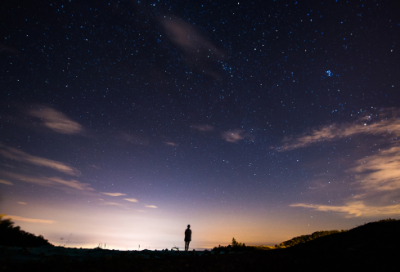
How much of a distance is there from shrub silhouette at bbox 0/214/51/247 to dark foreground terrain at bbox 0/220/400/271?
3.67 metres

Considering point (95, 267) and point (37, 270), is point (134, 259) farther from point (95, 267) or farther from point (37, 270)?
point (37, 270)

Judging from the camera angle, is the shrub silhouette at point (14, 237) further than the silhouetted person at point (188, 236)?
No

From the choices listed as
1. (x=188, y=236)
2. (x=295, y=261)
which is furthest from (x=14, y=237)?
(x=295, y=261)

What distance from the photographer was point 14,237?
434 inches

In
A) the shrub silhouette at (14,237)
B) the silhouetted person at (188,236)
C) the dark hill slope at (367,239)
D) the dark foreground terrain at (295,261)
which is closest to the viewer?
the dark foreground terrain at (295,261)

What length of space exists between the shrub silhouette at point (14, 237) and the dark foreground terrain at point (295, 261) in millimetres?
3667

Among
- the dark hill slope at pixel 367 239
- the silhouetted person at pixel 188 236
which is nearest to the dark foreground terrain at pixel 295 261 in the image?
the dark hill slope at pixel 367 239

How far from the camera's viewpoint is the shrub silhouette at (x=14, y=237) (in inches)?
418

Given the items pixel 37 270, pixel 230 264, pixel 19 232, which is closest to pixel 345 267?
pixel 230 264

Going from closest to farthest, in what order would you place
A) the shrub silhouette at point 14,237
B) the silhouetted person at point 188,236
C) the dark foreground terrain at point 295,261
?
1. the dark foreground terrain at point 295,261
2. the shrub silhouette at point 14,237
3. the silhouetted person at point 188,236

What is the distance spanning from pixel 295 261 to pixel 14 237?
14.0 m

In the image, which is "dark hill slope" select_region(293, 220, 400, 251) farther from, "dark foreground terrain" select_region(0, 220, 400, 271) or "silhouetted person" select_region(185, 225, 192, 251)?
"silhouetted person" select_region(185, 225, 192, 251)

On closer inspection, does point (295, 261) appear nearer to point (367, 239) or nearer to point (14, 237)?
point (367, 239)

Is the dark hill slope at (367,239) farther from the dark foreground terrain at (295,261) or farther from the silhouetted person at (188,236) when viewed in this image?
the silhouetted person at (188,236)
